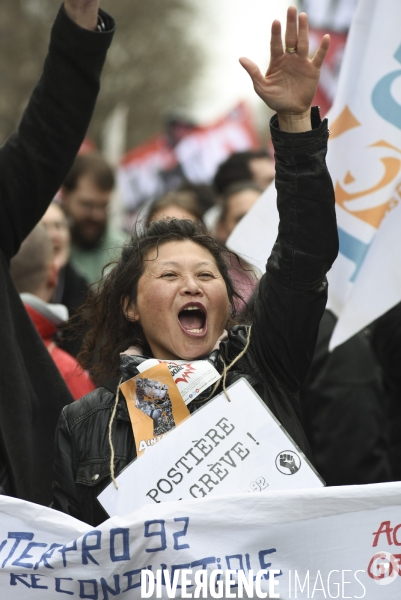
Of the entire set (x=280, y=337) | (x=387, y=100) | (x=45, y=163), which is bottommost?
(x=280, y=337)

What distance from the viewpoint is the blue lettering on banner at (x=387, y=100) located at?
3543 millimetres

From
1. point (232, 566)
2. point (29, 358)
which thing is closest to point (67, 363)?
point (29, 358)

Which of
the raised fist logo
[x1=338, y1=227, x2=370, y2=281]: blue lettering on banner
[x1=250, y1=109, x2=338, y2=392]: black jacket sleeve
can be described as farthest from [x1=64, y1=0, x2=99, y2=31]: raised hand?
the raised fist logo

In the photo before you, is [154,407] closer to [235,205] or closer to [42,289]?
[42,289]

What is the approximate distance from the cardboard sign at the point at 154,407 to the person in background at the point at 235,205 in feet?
7.90

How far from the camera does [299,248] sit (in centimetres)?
239

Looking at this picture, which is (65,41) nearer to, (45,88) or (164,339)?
(45,88)

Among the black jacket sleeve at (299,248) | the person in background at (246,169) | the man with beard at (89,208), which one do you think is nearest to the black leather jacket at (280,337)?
the black jacket sleeve at (299,248)

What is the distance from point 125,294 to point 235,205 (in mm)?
2154

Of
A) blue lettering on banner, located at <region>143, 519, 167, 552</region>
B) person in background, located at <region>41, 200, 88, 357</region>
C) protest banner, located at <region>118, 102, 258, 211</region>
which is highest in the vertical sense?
protest banner, located at <region>118, 102, 258, 211</region>

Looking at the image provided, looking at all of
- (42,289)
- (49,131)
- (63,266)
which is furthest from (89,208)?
(49,131)

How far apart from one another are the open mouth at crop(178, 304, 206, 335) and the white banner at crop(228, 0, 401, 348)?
2.45 feet

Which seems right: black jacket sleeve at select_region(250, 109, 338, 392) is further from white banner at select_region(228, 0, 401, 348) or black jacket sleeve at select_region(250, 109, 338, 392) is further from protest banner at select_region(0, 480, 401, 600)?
white banner at select_region(228, 0, 401, 348)

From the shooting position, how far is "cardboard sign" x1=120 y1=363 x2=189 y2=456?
2473 millimetres
